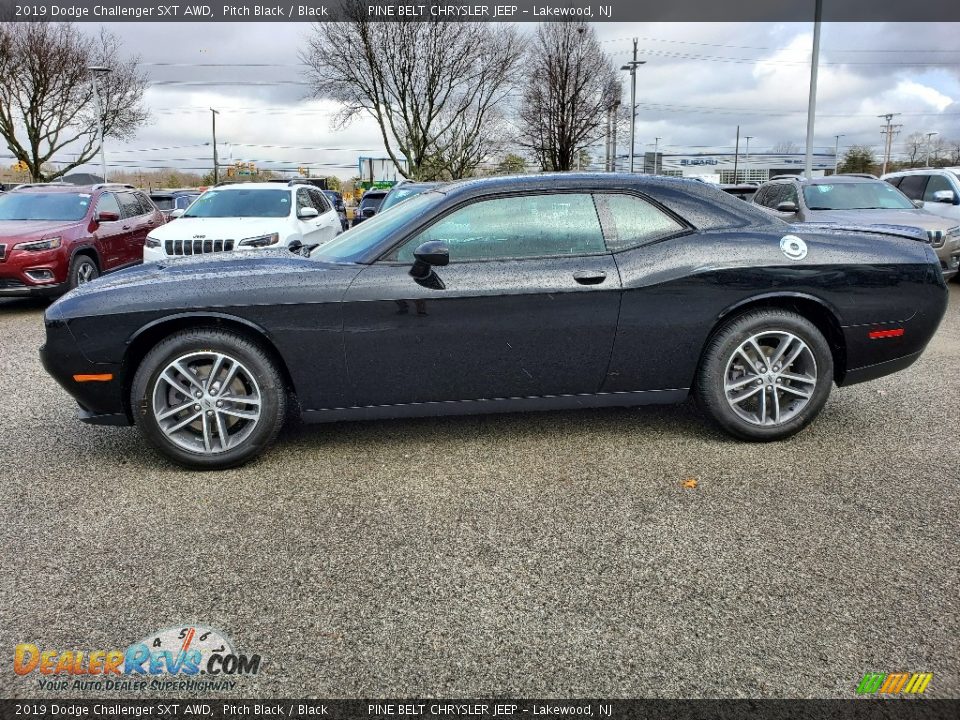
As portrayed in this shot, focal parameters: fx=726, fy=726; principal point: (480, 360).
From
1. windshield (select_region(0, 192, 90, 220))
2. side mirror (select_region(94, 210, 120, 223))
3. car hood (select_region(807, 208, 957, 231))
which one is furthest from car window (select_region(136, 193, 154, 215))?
car hood (select_region(807, 208, 957, 231))

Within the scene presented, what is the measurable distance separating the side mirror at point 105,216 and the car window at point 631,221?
9.04 metres

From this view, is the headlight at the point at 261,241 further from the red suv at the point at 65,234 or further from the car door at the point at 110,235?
the car door at the point at 110,235

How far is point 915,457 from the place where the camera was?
3.92m

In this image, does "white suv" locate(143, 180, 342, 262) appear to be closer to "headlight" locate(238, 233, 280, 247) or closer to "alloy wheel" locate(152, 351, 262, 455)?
"headlight" locate(238, 233, 280, 247)

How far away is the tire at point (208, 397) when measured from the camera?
3.79 metres

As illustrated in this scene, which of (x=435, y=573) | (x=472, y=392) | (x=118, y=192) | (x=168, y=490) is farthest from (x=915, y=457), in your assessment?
(x=118, y=192)

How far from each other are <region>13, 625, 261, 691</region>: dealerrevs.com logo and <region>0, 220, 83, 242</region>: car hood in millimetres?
8571

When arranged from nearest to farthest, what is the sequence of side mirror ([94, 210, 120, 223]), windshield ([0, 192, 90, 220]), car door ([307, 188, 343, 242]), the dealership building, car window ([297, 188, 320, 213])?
windshield ([0, 192, 90, 220])
side mirror ([94, 210, 120, 223])
car window ([297, 188, 320, 213])
car door ([307, 188, 343, 242])
the dealership building

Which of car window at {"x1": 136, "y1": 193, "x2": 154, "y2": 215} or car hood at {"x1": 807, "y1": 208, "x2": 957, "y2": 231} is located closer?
car hood at {"x1": 807, "y1": 208, "x2": 957, "y2": 231}

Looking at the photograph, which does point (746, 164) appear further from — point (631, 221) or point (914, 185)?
point (631, 221)

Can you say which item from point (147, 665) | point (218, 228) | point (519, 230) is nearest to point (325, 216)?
point (218, 228)

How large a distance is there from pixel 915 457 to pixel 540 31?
4415 cm

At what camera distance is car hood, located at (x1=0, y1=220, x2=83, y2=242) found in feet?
30.5

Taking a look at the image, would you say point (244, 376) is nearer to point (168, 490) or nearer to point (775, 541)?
point (168, 490)
